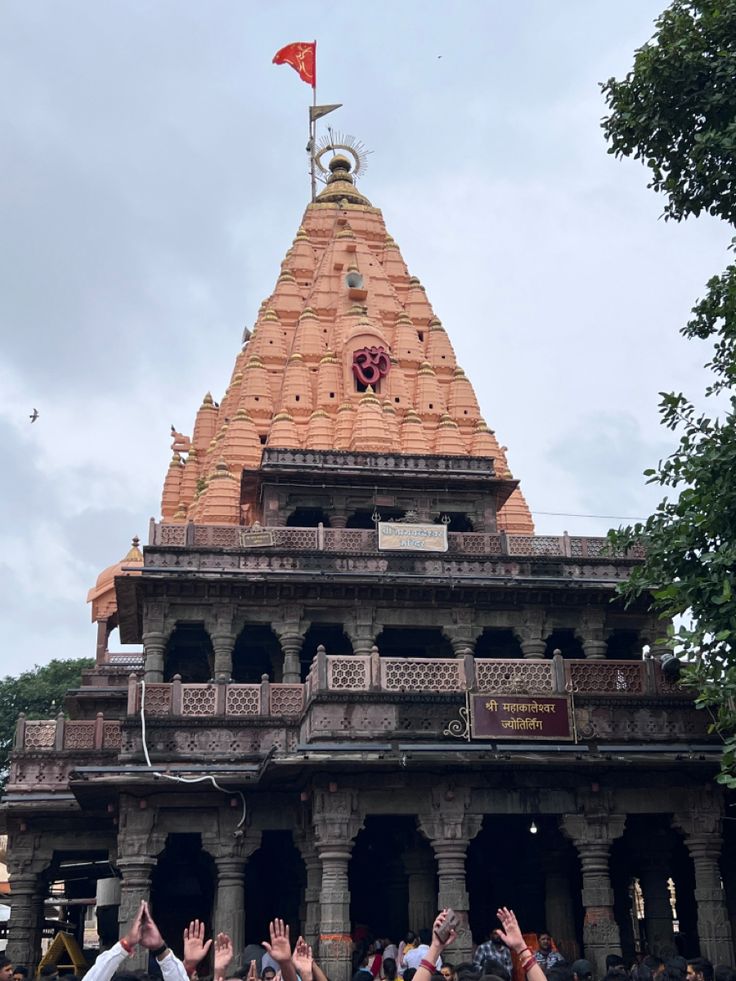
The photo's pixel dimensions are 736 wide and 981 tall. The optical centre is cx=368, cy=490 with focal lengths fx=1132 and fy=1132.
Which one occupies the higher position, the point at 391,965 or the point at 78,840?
the point at 78,840

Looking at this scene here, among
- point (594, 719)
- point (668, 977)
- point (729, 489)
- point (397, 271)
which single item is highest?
point (397, 271)

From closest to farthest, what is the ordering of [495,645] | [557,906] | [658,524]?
[658,524]
[557,906]
[495,645]

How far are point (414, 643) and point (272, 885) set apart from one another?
7528 millimetres

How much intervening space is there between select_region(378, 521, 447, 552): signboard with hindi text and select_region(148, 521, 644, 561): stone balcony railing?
0.82 feet

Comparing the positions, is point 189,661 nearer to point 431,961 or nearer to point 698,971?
point 698,971

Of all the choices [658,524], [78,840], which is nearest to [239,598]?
[78,840]

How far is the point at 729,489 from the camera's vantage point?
17938 mm

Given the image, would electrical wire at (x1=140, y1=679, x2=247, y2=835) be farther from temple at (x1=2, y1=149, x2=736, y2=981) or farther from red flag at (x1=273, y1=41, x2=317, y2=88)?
red flag at (x1=273, y1=41, x2=317, y2=88)

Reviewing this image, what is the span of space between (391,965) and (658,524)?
8.43 meters

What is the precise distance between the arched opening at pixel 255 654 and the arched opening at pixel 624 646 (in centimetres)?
979

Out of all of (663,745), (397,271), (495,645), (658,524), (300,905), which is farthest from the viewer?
(397,271)

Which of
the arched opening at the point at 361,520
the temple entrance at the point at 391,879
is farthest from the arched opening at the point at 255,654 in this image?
the temple entrance at the point at 391,879

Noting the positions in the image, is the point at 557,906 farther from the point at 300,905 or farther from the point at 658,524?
the point at 658,524

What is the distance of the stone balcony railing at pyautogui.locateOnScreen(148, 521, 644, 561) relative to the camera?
1194 inches
